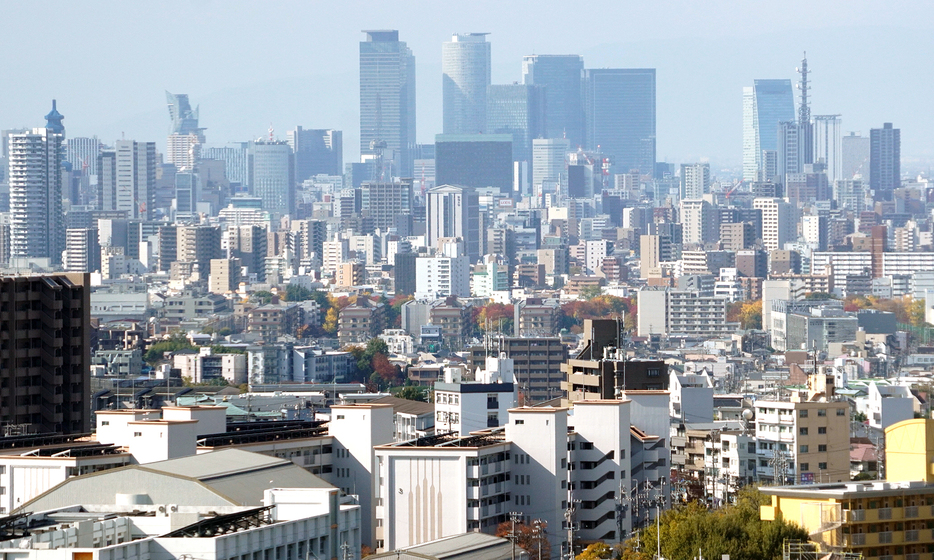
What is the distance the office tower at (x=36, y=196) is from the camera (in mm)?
147375

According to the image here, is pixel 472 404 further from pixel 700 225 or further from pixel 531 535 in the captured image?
pixel 700 225

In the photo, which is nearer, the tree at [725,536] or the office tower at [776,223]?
the tree at [725,536]

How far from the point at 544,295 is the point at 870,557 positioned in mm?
105214

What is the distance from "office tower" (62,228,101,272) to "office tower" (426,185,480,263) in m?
36.1

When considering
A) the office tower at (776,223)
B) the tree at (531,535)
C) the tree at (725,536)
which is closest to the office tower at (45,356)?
the tree at (531,535)

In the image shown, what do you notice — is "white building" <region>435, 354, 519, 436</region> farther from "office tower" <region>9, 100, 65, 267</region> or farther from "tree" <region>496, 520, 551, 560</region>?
"office tower" <region>9, 100, 65, 267</region>

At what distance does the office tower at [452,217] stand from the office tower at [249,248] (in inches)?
1261

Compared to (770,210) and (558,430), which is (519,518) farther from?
(770,210)

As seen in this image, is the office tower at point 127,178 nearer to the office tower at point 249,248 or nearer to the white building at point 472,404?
the office tower at point 249,248

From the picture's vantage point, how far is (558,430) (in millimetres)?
31281

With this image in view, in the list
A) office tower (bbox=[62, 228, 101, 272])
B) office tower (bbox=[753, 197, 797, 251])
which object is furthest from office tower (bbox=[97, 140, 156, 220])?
office tower (bbox=[753, 197, 797, 251])

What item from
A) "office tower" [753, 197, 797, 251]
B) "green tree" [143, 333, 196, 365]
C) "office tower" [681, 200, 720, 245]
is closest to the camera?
"green tree" [143, 333, 196, 365]

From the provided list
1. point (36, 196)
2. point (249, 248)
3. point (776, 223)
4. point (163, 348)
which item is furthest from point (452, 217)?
point (163, 348)

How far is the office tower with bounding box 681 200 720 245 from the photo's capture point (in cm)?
17350
